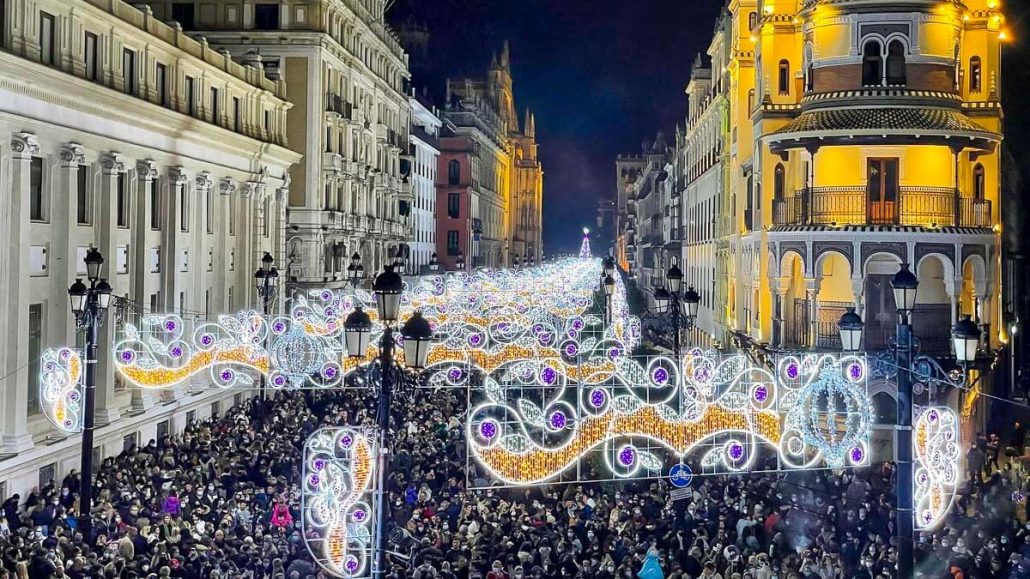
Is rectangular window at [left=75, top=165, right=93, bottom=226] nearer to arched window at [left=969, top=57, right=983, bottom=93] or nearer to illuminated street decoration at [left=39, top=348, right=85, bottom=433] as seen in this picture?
illuminated street decoration at [left=39, top=348, right=85, bottom=433]

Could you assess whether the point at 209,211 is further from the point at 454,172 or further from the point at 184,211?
the point at 454,172

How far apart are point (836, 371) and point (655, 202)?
77147mm

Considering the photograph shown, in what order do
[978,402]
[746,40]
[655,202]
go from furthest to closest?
[655,202], [746,40], [978,402]

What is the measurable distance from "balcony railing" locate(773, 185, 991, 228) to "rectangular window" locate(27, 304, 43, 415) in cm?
1925

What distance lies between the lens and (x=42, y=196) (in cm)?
2827

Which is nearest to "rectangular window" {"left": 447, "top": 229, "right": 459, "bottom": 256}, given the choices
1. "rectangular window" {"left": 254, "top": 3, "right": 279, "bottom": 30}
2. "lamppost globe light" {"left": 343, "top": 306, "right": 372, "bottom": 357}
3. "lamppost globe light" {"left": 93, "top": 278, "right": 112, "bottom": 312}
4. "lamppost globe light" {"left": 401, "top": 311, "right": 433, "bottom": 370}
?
"rectangular window" {"left": 254, "top": 3, "right": 279, "bottom": 30}

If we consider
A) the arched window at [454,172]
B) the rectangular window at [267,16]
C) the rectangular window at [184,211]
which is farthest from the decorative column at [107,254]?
the arched window at [454,172]

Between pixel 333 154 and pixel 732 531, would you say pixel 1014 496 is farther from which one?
pixel 333 154

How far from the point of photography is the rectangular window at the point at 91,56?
30.5 meters

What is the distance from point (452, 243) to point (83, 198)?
78324mm

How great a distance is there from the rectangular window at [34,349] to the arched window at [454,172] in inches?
3271

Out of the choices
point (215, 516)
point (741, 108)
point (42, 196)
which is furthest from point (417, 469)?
point (741, 108)

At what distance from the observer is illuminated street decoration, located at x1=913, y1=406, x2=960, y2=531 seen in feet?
58.1

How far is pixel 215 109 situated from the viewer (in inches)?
1649
